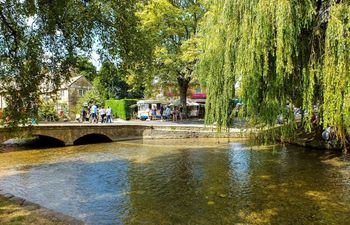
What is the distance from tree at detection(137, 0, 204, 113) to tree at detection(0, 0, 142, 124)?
61.3 ft

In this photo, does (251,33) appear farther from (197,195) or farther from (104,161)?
(104,161)

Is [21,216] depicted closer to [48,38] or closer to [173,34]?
[48,38]

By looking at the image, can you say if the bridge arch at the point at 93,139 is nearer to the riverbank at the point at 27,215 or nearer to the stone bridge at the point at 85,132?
the stone bridge at the point at 85,132

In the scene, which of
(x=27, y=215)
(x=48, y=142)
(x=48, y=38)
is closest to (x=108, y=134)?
(x=48, y=142)

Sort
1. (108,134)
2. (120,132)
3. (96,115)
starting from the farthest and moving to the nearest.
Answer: (96,115)
(120,132)
(108,134)

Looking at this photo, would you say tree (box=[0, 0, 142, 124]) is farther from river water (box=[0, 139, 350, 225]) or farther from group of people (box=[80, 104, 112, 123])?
group of people (box=[80, 104, 112, 123])

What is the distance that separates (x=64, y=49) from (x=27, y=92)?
155 cm

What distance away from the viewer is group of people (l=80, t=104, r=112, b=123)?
3020 centimetres

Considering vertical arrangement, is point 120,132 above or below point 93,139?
above

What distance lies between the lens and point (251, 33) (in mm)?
8945

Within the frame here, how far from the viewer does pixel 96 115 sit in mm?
30562

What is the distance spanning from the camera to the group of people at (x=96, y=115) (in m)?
30.2

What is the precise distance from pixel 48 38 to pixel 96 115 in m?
22.0

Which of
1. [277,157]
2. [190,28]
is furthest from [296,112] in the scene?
[190,28]
